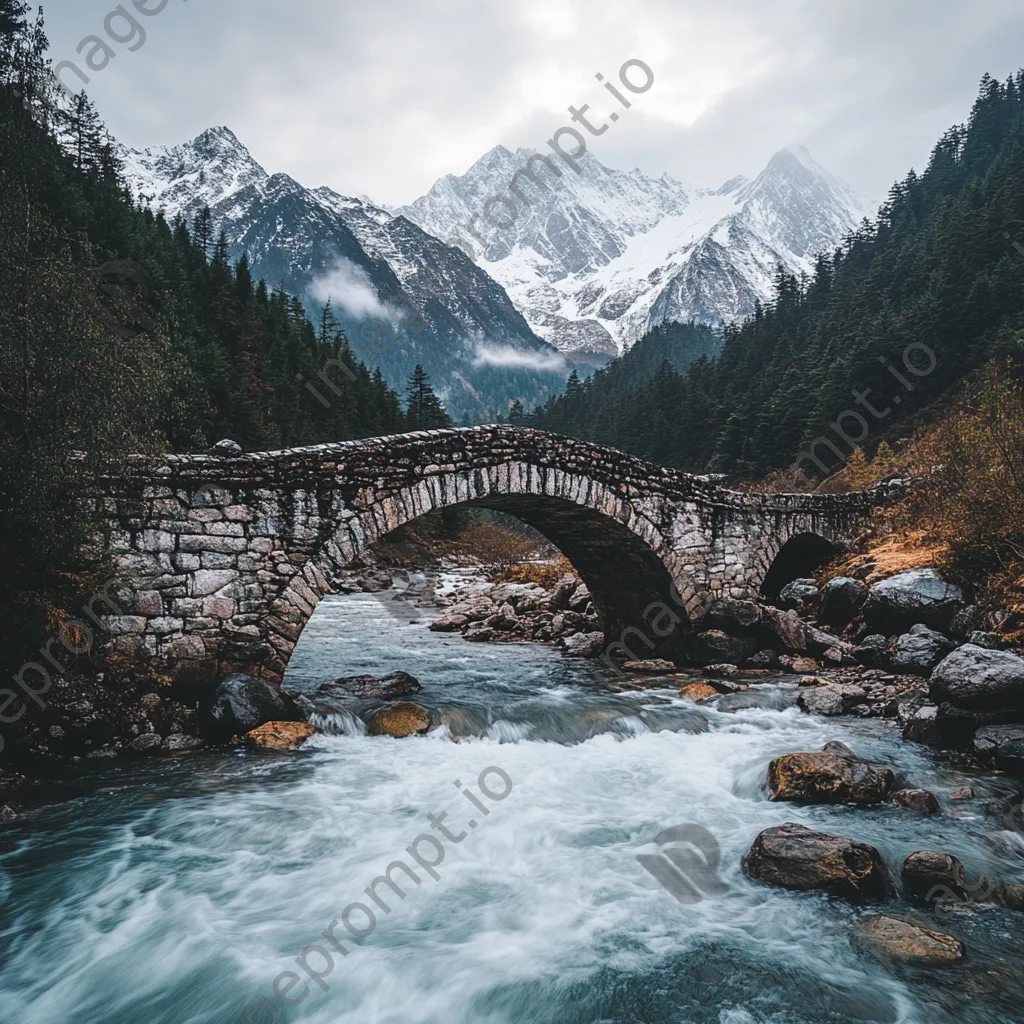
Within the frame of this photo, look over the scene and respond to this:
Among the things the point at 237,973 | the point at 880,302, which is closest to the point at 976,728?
the point at 237,973

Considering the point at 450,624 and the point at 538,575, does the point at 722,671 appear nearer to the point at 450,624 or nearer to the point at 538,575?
the point at 450,624

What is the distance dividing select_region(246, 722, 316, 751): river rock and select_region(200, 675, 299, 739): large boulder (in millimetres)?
84

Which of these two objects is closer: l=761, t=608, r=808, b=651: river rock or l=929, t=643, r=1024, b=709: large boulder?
l=929, t=643, r=1024, b=709: large boulder

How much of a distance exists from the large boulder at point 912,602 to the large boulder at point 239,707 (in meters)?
10.0

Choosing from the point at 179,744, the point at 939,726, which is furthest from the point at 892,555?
the point at 179,744

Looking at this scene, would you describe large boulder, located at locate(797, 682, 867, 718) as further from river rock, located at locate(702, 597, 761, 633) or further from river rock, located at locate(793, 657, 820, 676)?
river rock, located at locate(702, 597, 761, 633)

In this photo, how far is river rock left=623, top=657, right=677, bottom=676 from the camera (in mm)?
12700

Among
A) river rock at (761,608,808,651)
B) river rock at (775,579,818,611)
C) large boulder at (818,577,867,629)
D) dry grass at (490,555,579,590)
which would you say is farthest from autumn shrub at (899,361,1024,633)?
dry grass at (490,555,579,590)

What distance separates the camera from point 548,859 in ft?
19.6

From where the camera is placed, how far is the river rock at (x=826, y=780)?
6289mm

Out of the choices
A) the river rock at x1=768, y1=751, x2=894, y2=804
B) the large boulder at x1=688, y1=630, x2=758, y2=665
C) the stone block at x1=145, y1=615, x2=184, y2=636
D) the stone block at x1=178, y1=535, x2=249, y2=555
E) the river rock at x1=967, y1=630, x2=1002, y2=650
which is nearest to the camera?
the river rock at x1=768, y1=751, x2=894, y2=804

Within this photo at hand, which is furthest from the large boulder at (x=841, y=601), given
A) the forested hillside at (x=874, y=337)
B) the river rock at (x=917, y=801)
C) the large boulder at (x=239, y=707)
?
the forested hillside at (x=874, y=337)

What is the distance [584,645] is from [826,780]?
8.62 metres

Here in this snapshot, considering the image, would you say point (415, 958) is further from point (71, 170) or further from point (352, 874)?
point (71, 170)
